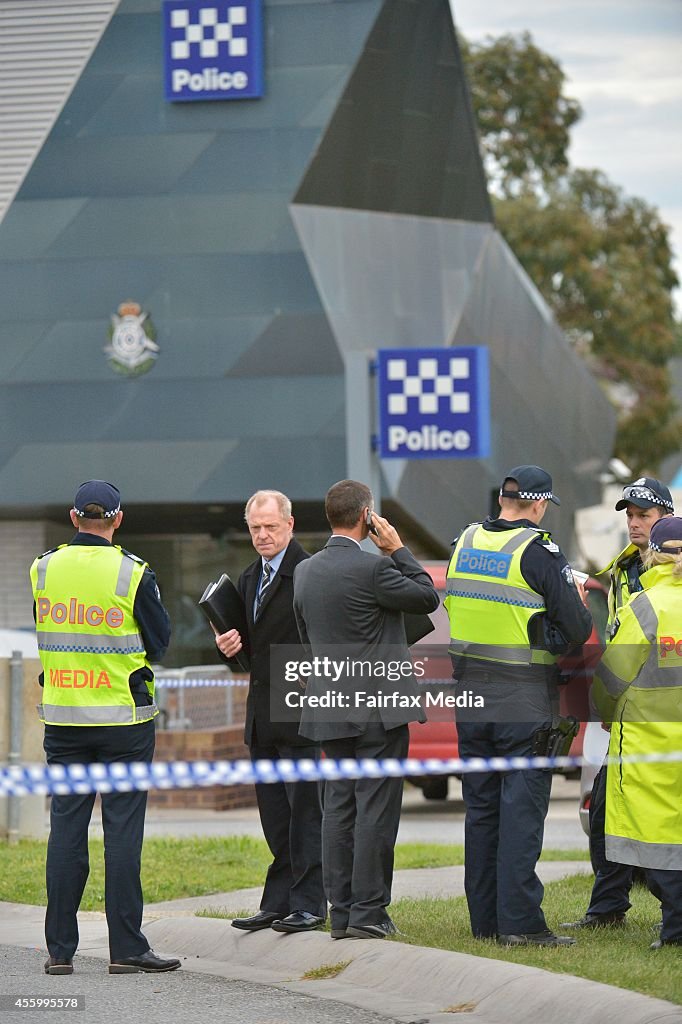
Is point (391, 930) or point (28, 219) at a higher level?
point (28, 219)

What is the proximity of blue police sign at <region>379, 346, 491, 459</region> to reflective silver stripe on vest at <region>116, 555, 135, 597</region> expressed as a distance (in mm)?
8296

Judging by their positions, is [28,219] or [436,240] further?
[436,240]

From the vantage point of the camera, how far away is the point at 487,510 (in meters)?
24.8

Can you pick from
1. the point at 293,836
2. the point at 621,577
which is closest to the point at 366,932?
the point at 293,836

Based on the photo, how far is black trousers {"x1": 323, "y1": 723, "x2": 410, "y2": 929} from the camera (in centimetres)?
713

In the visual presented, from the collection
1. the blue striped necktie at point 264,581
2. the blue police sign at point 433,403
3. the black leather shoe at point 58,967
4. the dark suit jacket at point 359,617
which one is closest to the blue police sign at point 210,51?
the blue police sign at point 433,403

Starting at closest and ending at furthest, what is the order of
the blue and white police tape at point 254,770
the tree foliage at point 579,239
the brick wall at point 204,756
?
the blue and white police tape at point 254,770 < the brick wall at point 204,756 < the tree foliage at point 579,239

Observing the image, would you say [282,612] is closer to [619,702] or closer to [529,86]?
[619,702]

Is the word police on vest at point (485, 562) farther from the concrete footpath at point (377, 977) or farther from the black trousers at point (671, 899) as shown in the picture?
the concrete footpath at point (377, 977)

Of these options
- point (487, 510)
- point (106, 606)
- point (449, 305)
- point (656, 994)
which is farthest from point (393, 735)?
point (487, 510)

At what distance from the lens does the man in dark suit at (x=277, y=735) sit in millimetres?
7562

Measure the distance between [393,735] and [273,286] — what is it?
43.7 ft

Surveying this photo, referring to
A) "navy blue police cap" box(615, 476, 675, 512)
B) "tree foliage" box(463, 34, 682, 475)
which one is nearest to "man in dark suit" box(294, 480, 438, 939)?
"navy blue police cap" box(615, 476, 675, 512)

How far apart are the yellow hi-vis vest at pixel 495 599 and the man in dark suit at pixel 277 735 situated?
88cm
